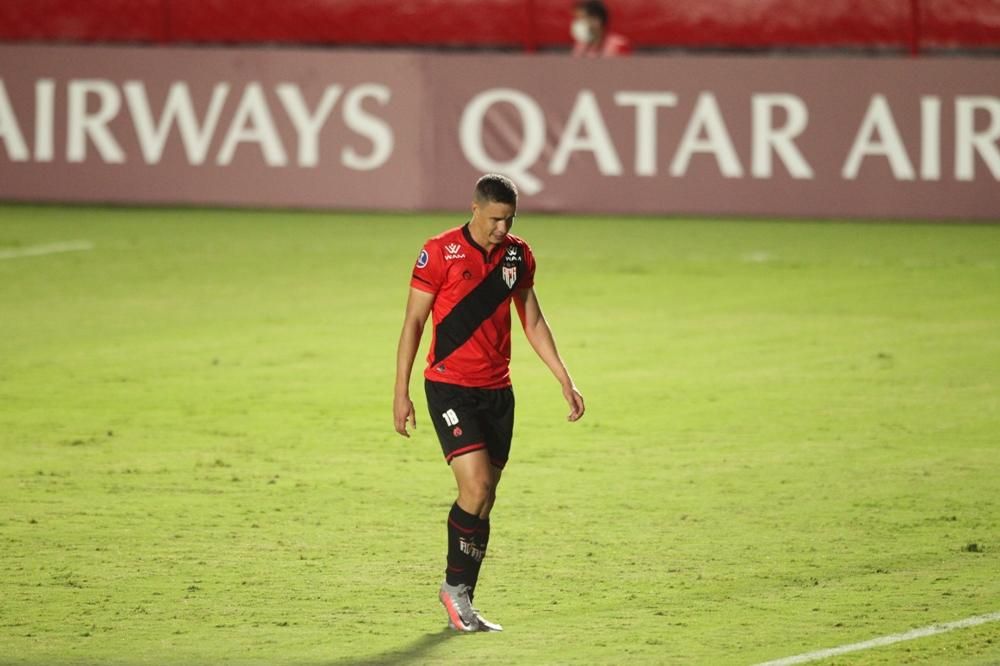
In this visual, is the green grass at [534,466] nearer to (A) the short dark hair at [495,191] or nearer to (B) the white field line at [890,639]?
(B) the white field line at [890,639]

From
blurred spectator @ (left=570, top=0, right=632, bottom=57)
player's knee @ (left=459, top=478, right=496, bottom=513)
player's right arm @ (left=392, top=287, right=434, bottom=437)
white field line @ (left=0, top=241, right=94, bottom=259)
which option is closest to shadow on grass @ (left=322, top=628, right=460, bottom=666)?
player's knee @ (left=459, top=478, right=496, bottom=513)

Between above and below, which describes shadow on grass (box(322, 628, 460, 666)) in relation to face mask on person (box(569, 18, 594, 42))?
below

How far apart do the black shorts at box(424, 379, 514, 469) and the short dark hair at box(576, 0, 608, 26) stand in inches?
590

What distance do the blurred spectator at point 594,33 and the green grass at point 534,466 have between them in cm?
360

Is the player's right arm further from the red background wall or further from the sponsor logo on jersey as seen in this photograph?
the red background wall

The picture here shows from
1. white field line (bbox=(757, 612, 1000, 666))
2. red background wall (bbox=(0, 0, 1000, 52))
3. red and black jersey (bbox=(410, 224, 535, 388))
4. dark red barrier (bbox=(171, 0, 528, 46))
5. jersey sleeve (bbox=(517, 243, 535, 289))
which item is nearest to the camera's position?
white field line (bbox=(757, 612, 1000, 666))

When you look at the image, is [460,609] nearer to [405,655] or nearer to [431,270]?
[405,655]

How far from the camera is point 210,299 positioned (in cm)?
1745

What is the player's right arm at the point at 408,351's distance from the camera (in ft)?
25.7

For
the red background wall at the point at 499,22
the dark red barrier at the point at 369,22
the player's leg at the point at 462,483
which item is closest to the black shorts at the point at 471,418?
the player's leg at the point at 462,483

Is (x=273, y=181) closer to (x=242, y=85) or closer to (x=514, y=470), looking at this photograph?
(x=242, y=85)

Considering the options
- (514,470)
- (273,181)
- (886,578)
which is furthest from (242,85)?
(886,578)

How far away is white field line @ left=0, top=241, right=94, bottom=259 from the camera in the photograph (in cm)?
2019

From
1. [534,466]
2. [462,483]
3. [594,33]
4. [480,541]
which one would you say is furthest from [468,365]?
[594,33]
